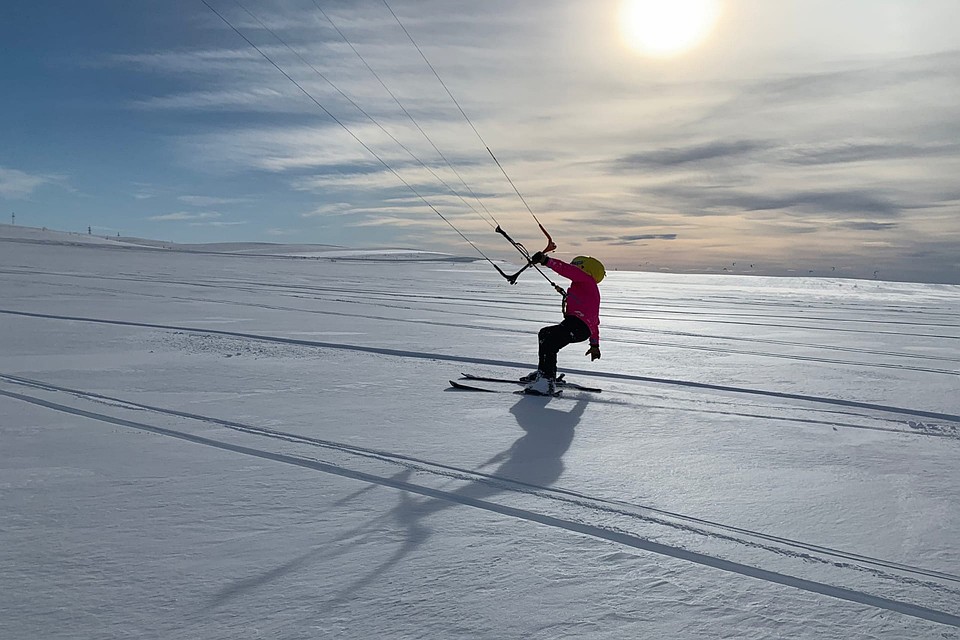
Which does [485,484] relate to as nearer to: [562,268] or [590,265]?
[562,268]

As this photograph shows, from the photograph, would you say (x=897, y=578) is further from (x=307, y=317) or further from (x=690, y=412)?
(x=307, y=317)

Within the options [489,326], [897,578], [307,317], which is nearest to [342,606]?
[897,578]

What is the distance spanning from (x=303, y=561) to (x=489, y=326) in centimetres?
1211

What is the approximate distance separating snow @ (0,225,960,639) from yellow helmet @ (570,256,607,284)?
148 cm

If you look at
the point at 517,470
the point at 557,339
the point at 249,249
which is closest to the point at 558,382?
the point at 557,339

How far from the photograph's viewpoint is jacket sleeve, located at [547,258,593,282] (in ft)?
25.8

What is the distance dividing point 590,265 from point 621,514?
480 centimetres

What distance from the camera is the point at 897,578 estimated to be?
3.32 meters

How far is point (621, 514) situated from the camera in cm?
407

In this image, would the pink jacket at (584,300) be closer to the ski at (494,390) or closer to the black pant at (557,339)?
the black pant at (557,339)

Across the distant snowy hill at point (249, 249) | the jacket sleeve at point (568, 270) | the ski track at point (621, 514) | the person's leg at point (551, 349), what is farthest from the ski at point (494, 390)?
the distant snowy hill at point (249, 249)

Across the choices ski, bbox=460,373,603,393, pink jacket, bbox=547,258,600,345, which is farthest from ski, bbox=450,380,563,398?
pink jacket, bbox=547,258,600,345

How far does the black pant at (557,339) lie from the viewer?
8359mm

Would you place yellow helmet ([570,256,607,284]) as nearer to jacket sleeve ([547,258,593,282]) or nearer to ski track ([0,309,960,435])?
jacket sleeve ([547,258,593,282])
